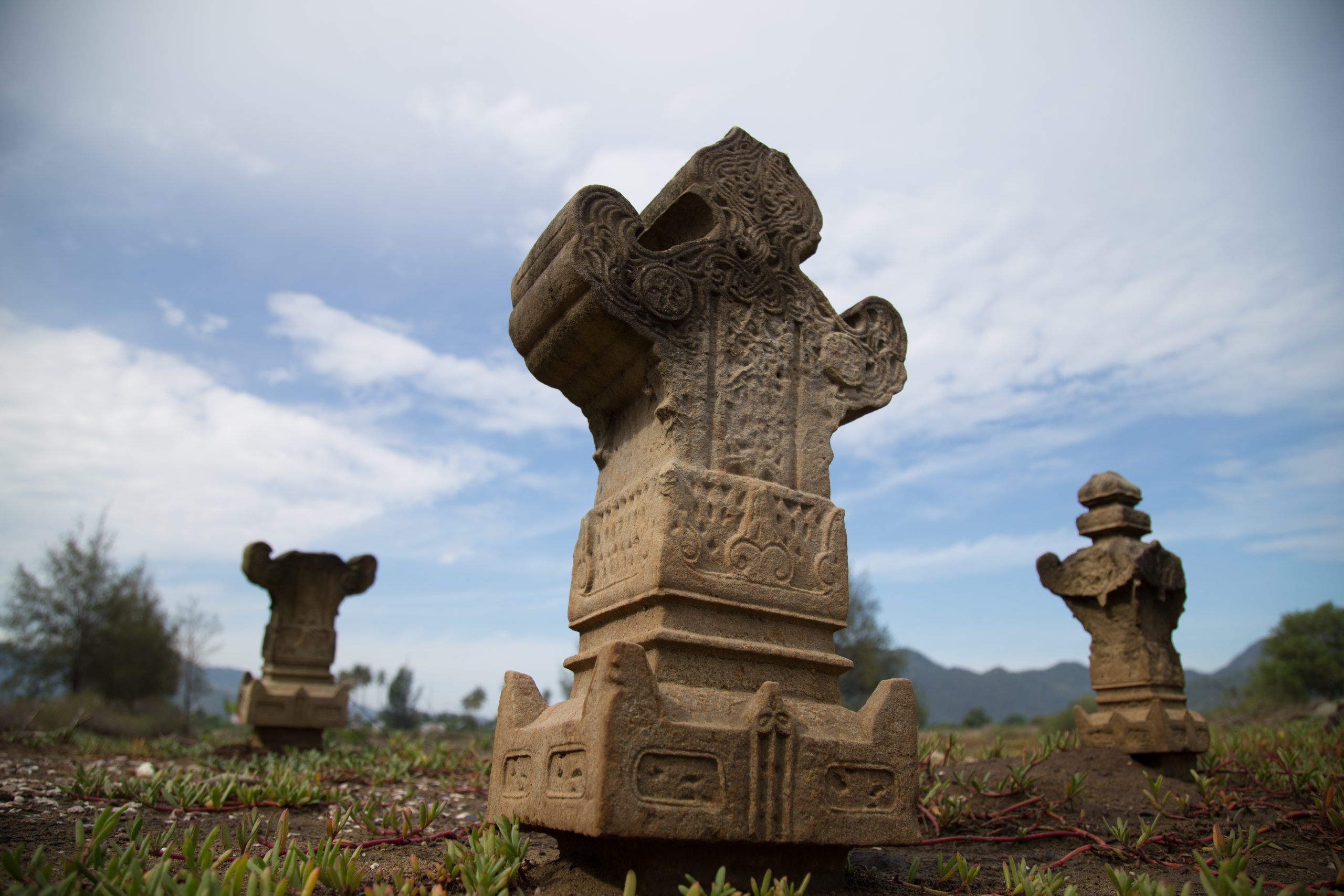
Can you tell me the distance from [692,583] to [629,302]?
1.07 m

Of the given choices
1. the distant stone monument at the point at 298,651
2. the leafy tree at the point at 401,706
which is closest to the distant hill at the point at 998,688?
the leafy tree at the point at 401,706

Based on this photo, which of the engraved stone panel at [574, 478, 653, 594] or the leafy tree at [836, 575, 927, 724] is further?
the leafy tree at [836, 575, 927, 724]

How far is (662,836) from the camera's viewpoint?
2.43 meters

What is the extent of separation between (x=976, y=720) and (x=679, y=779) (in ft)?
88.1

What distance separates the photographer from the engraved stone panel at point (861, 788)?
9.05ft

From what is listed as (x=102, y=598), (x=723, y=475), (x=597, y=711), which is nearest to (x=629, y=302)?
(x=723, y=475)

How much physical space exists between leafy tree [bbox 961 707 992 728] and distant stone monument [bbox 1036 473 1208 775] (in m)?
18.8

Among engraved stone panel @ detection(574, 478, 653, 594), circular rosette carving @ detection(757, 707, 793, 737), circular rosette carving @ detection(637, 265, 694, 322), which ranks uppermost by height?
circular rosette carving @ detection(637, 265, 694, 322)

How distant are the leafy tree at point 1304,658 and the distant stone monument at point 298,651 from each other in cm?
2509

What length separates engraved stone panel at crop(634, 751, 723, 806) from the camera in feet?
8.10

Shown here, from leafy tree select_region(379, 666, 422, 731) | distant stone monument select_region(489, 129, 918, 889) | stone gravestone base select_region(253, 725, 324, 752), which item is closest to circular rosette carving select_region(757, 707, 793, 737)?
distant stone monument select_region(489, 129, 918, 889)

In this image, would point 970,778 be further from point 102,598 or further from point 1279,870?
point 102,598

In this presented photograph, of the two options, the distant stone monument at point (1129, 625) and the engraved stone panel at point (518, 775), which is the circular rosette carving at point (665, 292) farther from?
the distant stone monument at point (1129, 625)

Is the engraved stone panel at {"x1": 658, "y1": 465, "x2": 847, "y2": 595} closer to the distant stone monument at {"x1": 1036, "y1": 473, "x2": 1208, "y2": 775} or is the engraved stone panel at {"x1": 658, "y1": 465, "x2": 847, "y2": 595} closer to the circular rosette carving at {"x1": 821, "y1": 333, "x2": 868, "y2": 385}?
the circular rosette carving at {"x1": 821, "y1": 333, "x2": 868, "y2": 385}
